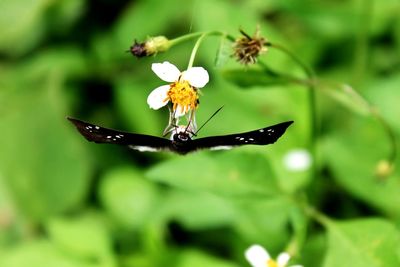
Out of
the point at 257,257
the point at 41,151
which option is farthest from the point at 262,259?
the point at 41,151

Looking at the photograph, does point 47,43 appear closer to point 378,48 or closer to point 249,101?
point 249,101

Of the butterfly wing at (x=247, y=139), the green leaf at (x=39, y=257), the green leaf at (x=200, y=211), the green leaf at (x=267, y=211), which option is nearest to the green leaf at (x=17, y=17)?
the green leaf at (x=39, y=257)

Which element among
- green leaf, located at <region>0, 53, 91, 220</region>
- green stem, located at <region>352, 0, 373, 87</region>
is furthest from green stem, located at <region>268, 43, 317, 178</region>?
green leaf, located at <region>0, 53, 91, 220</region>

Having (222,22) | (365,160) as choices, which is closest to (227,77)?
(365,160)

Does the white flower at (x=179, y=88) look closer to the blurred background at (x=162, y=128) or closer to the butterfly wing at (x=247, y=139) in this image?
the butterfly wing at (x=247, y=139)

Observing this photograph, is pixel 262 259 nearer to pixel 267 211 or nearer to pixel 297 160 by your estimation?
pixel 267 211

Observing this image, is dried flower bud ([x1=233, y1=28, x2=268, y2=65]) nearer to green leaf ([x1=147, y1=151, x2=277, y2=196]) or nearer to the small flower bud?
green leaf ([x1=147, y1=151, x2=277, y2=196])
